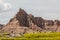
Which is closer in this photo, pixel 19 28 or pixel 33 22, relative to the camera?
pixel 19 28

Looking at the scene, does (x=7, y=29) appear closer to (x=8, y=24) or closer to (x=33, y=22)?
(x=8, y=24)

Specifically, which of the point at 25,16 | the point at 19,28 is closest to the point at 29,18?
the point at 25,16

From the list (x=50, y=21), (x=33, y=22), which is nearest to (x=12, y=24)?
(x=33, y=22)

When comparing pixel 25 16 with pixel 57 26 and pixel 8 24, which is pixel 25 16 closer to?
pixel 8 24

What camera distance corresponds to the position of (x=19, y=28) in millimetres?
161750

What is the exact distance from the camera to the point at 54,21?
169250mm

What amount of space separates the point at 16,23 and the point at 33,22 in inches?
525

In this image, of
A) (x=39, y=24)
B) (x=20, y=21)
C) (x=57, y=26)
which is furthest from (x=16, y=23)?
(x=57, y=26)

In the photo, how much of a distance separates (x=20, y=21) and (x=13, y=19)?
6.43m

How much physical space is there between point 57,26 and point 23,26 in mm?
24507

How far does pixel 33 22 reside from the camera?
17212 cm

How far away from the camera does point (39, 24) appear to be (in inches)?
6845

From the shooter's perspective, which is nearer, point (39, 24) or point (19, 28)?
point (19, 28)

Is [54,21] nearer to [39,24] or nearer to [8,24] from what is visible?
[39,24]
